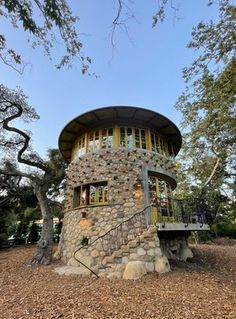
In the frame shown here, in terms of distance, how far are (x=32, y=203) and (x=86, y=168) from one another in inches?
454

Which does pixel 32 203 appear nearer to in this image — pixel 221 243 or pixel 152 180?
pixel 152 180

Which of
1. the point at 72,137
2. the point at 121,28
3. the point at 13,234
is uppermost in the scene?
the point at 72,137

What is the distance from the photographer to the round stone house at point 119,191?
25.7 feet

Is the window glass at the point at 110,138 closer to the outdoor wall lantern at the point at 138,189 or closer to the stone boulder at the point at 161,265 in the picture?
the outdoor wall lantern at the point at 138,189

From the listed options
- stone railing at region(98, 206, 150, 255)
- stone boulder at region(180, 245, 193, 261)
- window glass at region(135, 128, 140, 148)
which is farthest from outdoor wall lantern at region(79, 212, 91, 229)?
stone boulder at region(180, 245, 193, 261)

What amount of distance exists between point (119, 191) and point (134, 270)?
351 centimetres

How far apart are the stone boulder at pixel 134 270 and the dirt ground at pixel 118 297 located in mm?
277

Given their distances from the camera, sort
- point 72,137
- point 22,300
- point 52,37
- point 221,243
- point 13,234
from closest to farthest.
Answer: point 52,37 → point 22,300 → point 72,137 → point 221,243 → point 13,234

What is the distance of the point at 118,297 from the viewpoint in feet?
16.1

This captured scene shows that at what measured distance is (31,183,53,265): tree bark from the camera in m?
9.44

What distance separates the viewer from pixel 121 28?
3531 millimetres

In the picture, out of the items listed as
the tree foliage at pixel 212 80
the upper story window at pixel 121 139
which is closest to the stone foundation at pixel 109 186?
the upper story window at pixel 121 139

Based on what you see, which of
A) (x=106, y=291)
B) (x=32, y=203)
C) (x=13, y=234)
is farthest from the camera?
(x=13, y=234)

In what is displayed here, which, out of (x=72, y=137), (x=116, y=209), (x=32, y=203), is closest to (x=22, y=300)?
(x=116, y=209)
